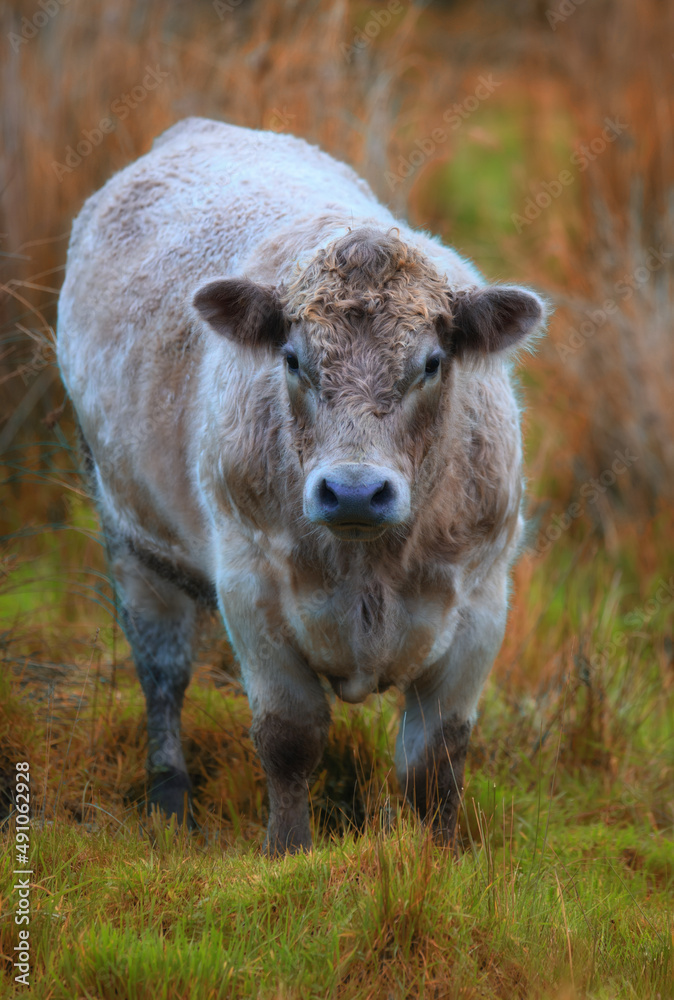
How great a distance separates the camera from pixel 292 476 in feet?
11.2

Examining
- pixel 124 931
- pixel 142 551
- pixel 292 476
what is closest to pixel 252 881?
pixel 124 931

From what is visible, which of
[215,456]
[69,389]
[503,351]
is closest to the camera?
[503,351]

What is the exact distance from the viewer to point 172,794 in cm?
424

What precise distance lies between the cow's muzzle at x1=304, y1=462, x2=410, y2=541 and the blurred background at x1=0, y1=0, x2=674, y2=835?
4.86 feet

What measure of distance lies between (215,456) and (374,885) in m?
1.48

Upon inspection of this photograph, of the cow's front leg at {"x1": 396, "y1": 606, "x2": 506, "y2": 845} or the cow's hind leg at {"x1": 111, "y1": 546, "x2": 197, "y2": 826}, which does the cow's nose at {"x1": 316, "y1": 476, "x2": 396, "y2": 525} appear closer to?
the cow's front leg at {"x1": 396, "y1": 606, "x2": 506, "y2": 845}

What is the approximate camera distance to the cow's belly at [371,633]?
3430 mm

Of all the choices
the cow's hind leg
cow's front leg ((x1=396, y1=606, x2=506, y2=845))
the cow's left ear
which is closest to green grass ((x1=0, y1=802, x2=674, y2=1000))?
cow's front leg ((x1=396, y1=606, x2=506, y2=845))

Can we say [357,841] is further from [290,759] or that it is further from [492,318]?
[492,318]

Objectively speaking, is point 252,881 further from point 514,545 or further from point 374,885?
point 514,545

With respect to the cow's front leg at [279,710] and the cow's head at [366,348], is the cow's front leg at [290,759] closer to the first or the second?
the cow's front leg at [279,710]

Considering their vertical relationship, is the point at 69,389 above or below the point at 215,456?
below

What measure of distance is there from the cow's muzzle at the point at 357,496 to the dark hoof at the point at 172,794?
5.31 ft

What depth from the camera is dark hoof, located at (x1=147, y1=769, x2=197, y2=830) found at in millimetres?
4164
